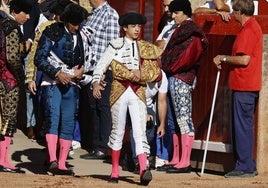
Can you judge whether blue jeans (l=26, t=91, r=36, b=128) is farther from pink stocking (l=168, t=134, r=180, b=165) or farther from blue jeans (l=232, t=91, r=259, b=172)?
blue jeans (l=232, t=91, r=259, b=172)

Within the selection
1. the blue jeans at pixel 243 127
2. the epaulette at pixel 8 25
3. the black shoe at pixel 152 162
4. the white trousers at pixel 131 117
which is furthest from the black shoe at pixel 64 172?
the blue jeans at pixel 243 127

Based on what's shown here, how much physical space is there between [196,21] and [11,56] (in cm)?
223

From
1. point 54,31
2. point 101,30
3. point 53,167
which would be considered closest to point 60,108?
point 53,167

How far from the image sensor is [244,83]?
12.3m

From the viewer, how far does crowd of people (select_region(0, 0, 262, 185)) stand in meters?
11.8

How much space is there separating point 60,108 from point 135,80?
116 cm

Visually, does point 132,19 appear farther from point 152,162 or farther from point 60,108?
point 152,162

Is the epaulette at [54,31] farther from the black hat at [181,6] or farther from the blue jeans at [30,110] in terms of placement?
the blue jeans at [30,110]

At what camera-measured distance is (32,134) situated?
1552 cm

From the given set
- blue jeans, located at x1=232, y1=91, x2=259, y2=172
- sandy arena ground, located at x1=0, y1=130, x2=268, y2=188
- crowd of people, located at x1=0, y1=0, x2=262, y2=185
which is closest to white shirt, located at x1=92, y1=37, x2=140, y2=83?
crowd of people, located at x1=0, y1=0, x2=262, y2=185

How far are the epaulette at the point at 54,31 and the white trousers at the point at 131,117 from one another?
Answer: 1.14 meters

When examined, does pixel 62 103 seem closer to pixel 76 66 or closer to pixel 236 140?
pixel 76 66

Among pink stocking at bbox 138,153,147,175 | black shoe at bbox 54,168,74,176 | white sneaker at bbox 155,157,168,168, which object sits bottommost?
black shoe at bbox 54,168,74,176

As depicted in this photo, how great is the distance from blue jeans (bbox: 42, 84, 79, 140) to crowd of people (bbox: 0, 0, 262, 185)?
11 millimetres
